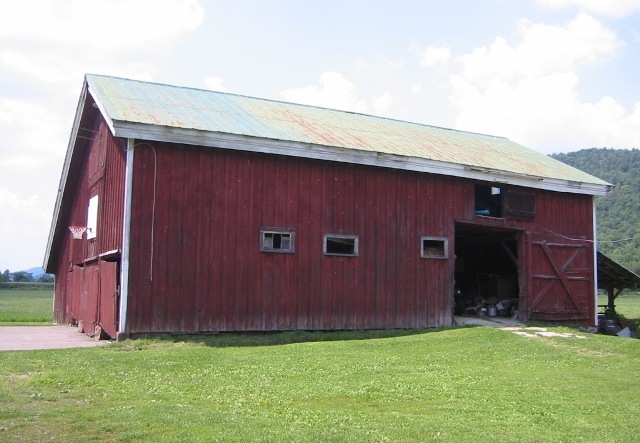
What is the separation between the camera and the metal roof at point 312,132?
56.5 ft

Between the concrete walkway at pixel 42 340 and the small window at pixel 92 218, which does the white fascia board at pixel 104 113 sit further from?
the concrete walkway at pixel 42 340

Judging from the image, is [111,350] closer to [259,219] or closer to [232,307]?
[232,307]

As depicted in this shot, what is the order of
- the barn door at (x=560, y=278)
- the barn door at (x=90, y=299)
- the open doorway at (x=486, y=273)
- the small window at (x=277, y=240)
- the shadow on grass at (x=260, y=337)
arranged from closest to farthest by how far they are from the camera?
the shadow on grass at (x=260, y=337) → the small window at (x=277, y=240) → the barn door at (x=90, y=299) → the barn door at (x=560, y=278) → the open doorway at (x=486, y=273)

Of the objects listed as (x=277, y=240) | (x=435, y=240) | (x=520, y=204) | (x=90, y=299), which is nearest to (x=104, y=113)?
(x=277, y=240)

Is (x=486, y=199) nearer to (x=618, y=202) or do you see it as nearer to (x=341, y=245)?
(x=341, y=245)

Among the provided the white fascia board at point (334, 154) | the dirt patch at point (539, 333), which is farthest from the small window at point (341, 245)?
the dirt patch at point (539, 333)

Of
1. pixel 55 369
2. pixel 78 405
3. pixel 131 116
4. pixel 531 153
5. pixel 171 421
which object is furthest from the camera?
pixel 531 153

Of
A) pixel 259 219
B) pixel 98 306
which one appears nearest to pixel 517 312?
pixel 259 219

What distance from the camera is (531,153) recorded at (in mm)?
28031

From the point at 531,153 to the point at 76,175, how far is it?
1736cm

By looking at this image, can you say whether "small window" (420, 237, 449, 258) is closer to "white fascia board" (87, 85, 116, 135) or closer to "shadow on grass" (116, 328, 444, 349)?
"shadow on grass" (116, 328, 444, 349)

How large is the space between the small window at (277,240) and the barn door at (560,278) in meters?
8.65

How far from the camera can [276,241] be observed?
60.3 feet

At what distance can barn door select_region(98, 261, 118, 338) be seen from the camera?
55.5 feet
